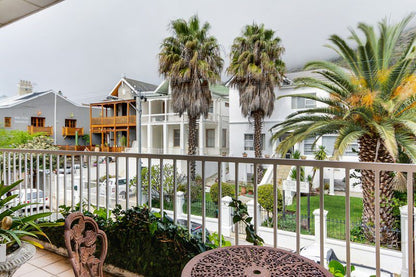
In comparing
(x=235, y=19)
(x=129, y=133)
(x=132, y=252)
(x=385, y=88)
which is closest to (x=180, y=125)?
(x=129, y=133)

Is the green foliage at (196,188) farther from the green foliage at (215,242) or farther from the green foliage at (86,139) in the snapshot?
the green foliage at (86,139)

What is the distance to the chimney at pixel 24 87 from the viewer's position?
16.7 feet

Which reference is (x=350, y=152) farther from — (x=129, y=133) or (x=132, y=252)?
(x=132, y=252)

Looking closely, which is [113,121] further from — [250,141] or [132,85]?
[250,141]

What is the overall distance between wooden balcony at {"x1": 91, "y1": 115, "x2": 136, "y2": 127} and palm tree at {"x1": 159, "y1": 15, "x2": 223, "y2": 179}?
5.69ft

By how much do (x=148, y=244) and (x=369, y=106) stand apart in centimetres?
453

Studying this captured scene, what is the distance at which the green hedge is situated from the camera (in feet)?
5.52

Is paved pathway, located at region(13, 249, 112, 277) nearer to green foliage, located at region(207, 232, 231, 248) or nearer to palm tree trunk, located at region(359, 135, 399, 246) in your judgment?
green foliage, located at region(207, 232, 231, 248)

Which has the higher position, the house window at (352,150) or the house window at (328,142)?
the house window at (328,142)

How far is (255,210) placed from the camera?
5.09ft

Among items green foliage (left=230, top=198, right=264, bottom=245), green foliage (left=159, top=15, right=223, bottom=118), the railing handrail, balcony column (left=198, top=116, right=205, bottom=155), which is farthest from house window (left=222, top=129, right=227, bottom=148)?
green foliage (left=230, top=198, right=264, bottom=245)

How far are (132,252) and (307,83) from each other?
4.22m

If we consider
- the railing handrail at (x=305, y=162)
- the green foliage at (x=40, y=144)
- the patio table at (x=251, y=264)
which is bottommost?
the patio table at (x=251, y=264)

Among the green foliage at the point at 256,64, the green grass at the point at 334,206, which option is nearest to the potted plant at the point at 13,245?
the green grass at the point at 334,206
